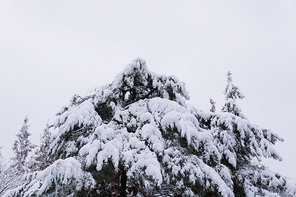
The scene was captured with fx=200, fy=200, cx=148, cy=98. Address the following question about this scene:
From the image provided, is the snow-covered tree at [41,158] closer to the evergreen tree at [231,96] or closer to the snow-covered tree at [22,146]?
the snow-covered tree at [22,146]

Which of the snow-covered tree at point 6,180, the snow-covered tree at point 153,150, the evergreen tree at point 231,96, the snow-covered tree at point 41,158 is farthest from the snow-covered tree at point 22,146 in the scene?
the evergreen tree at point 231,96

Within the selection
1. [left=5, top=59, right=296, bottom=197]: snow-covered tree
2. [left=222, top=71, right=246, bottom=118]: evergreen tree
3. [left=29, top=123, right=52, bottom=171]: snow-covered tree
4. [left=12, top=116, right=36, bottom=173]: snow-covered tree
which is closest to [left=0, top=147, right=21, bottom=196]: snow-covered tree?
[left=5, top=59, right=296, bottom=197]: snow-covered tree

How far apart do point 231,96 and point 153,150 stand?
26.8 ft

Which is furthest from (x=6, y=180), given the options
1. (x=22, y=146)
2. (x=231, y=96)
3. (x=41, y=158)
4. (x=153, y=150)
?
(x=22, y=146)

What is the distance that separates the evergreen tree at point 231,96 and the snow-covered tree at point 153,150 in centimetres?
469

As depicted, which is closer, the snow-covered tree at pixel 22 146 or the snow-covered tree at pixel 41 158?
the snow-covered tree at pixel 41 158

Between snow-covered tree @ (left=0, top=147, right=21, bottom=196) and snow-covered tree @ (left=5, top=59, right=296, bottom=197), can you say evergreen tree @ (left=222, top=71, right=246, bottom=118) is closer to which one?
snow-covered tree @ (left=5, top=59, right=296, bottom=197)

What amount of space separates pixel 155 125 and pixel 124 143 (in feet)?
2.55

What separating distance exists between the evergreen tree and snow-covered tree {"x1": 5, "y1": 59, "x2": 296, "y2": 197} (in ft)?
15.4

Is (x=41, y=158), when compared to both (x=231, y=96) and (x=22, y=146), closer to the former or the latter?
(x=22, y=146)

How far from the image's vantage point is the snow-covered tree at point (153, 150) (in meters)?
3.54

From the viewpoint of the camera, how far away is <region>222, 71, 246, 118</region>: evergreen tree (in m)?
9.75

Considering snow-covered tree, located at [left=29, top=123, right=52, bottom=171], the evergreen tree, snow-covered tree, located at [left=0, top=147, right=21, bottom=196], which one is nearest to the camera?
snow-covered tree, located at [left=0, top=147, right=21, bottom=196]

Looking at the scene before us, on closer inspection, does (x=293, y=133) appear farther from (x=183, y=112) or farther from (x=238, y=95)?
(x=183, y=112)
